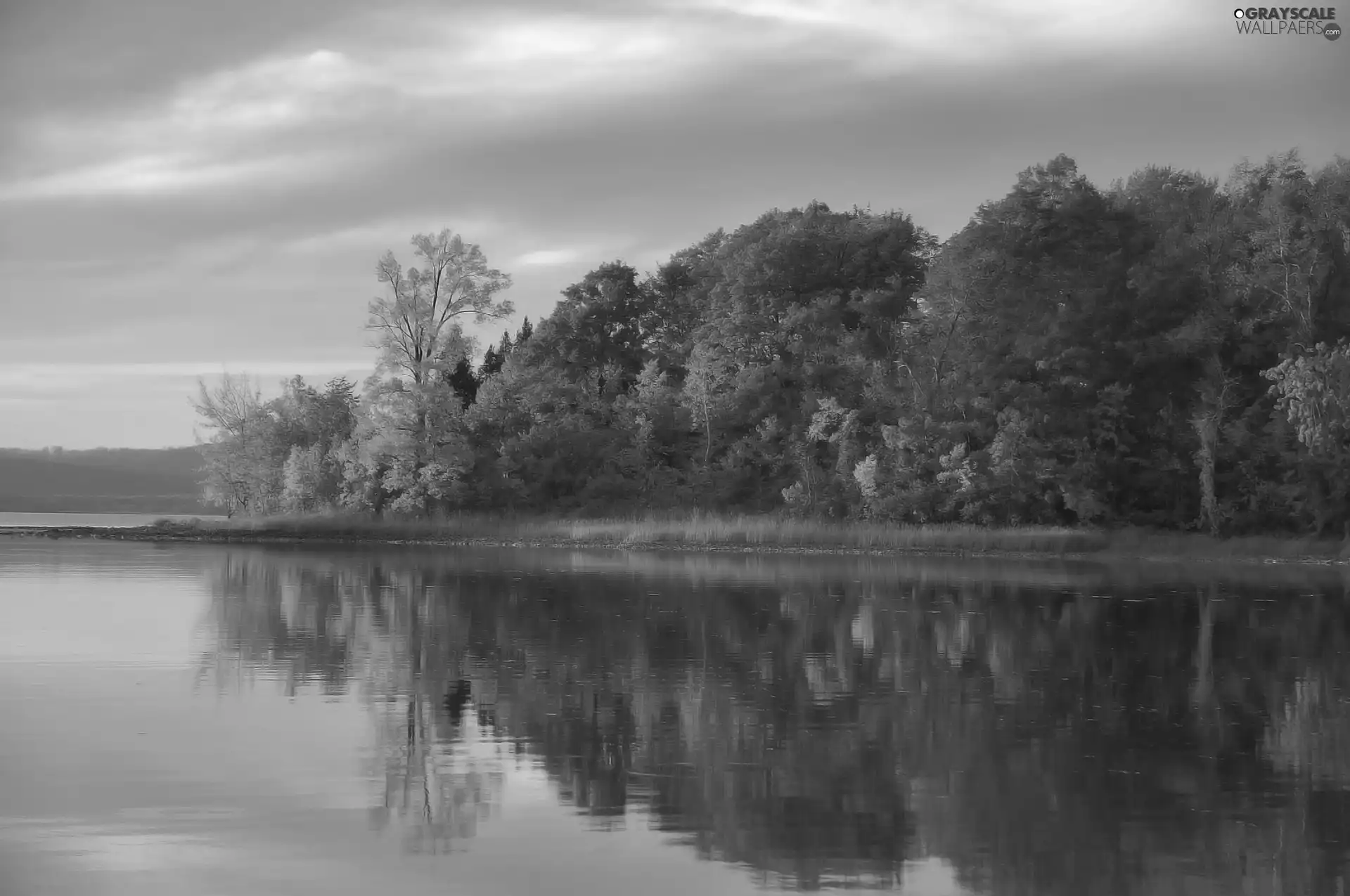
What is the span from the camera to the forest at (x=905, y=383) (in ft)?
198

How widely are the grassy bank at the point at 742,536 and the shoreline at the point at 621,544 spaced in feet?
0.21

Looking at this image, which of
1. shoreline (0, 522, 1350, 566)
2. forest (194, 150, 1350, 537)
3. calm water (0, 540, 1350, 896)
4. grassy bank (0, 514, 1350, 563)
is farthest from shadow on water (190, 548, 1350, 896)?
forest (194, 150, 1350, 537)

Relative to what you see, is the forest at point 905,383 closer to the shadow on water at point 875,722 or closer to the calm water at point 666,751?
the shadow on water at point 875,722

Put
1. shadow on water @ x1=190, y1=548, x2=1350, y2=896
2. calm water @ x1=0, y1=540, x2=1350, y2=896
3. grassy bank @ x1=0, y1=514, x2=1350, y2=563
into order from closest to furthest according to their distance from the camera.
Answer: calm water @ x1=0, y1=540, x2=1350, y2=896 → shadow on water @ x1=190, y1=548, x2=1350, y2=896 → grassy bank @ x1=0, y1=514, x2=1350, y2=563

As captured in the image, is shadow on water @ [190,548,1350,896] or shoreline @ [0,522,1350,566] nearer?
shadow on water @ [190,548,1350,896]

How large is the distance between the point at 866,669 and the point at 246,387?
225 feet

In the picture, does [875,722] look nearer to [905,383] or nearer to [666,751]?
[666,751]

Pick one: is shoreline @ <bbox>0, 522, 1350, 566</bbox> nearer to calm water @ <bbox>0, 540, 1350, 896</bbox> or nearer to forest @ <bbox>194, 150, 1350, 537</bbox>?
forest @ <bbox>194, 150, 1350, 537</bbox>

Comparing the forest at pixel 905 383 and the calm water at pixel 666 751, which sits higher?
the forest at pixel 905 383

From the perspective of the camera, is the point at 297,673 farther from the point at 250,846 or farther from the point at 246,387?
the point at 246,387

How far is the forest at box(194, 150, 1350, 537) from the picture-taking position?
60.4 m

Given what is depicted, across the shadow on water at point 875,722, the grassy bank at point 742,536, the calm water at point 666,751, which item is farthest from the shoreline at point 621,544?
the calm water at point 666,751

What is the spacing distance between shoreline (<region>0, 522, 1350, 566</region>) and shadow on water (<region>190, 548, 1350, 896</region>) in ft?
72.6

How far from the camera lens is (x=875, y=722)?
15945 mm
